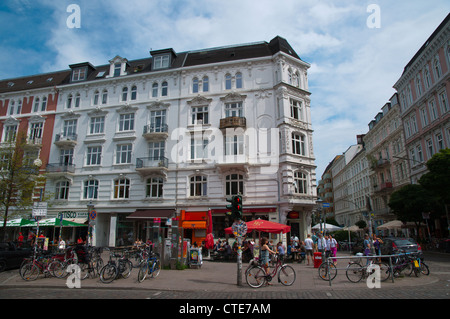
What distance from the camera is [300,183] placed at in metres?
26.2

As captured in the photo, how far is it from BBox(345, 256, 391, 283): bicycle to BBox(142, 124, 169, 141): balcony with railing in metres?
21.0

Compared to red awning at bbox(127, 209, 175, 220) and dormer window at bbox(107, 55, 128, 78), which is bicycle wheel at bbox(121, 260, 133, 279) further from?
dormer window at bbox(107, 55, 128, 78)

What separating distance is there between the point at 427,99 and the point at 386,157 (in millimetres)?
15665

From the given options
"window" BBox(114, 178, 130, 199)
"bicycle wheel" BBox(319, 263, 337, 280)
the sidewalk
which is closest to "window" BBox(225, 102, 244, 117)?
"window" BBox(114, 178, 130, 199)

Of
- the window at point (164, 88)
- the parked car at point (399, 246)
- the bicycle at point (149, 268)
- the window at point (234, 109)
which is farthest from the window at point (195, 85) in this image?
the parked car at point (399, 246)

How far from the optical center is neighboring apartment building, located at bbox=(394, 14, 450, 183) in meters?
28.2

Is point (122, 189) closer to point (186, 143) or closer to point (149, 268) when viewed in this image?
point (186, 143)

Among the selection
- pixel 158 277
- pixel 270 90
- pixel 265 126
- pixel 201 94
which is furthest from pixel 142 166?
pixel 158 277

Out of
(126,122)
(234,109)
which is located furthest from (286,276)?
(126,122)

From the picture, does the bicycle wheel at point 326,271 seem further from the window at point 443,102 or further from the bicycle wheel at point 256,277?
the window at point 443,102

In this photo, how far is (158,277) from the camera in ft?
41.3

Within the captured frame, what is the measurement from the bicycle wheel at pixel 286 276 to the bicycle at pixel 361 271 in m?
2.26

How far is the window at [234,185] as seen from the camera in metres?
26.3
